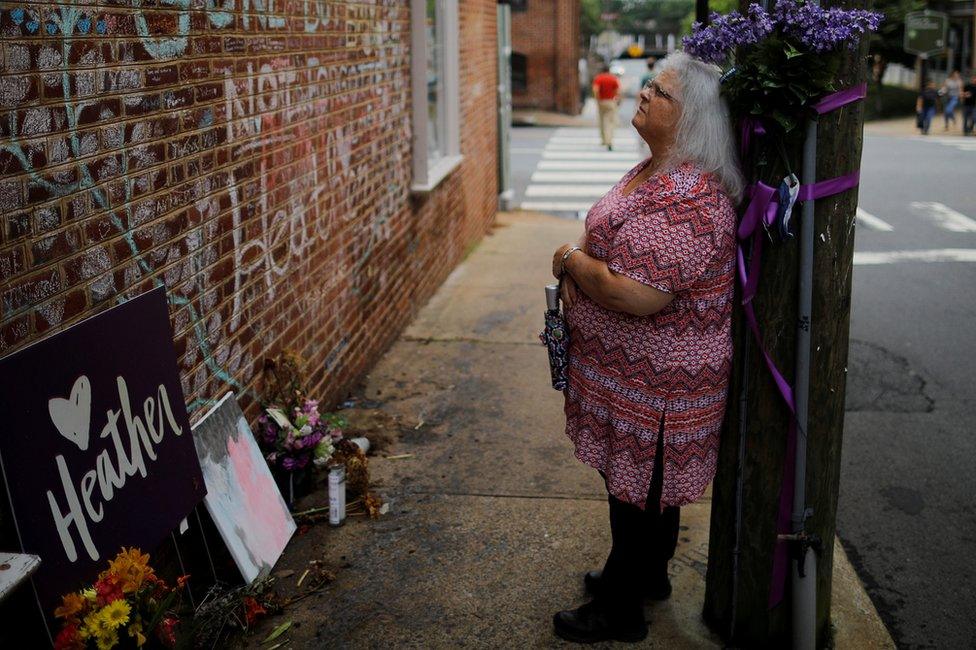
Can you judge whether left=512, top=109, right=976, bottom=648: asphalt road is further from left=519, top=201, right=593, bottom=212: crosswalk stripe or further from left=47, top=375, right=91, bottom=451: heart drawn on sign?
left=519, top=201, right=593, bottom=212: crosswalk stripe

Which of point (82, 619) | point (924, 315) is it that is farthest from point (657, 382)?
point (924, 315)

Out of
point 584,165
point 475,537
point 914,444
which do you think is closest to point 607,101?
point 584,165

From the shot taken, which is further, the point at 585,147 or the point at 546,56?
the point at 546,56

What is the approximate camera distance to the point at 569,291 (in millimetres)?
3271

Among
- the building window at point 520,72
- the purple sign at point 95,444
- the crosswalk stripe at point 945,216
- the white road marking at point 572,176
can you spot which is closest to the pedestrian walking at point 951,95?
the building window at point 520,72

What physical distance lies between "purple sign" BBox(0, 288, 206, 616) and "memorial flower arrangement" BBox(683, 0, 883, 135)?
1.89 metres

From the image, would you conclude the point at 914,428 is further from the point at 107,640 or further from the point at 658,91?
the point at 107,640

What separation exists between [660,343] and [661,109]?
27.1 inches

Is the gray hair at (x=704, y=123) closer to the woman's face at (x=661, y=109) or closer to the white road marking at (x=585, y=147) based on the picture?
the woman's face at (x=661, y=109)

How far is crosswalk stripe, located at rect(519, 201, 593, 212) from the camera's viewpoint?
48.9 feet

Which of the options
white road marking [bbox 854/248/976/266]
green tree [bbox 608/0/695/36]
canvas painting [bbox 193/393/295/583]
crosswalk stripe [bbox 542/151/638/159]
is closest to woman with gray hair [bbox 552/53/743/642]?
canvas painting [bbox 193/393/295/583]

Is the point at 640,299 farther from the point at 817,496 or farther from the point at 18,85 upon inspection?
the point at 18,85

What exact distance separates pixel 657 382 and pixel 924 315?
593 cm

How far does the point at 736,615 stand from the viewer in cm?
341
